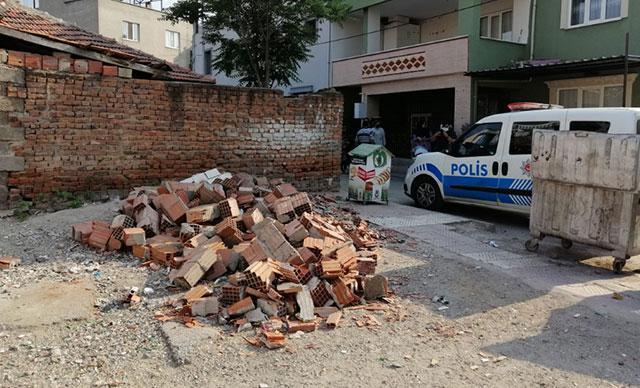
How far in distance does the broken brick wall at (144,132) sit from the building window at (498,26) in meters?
9.23

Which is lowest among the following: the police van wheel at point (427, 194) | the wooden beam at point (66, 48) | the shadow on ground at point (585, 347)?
the shadow on ground at point (585, 347)

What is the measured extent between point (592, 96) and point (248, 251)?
12.5 metres

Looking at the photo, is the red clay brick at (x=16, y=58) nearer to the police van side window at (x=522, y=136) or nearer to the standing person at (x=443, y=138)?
the police van side window at (x=522, y=136)

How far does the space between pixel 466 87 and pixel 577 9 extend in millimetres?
3643

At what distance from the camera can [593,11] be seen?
14.9 meters

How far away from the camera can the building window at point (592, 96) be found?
555 inches

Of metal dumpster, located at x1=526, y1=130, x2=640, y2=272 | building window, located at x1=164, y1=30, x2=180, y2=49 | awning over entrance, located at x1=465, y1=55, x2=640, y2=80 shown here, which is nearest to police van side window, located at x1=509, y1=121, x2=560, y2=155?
metal dumpster, located at x1=526, y1=130, x2=640, y2=272

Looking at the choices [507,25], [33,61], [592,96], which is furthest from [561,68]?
[33,61]

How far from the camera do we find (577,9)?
15.4 m

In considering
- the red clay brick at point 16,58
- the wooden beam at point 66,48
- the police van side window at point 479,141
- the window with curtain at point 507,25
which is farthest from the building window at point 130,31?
the police van side window at point 479,141

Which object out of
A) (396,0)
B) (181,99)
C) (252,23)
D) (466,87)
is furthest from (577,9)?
(181,99)

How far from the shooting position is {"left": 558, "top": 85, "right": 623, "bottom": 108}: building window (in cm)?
1409

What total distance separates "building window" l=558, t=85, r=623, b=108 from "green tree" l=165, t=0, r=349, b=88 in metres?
6.69

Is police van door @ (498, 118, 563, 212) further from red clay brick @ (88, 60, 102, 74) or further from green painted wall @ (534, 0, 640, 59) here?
green painted wall @ (534, 0, 640, 59)
